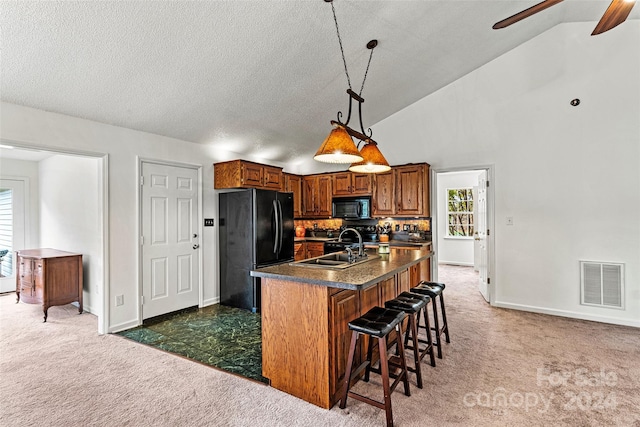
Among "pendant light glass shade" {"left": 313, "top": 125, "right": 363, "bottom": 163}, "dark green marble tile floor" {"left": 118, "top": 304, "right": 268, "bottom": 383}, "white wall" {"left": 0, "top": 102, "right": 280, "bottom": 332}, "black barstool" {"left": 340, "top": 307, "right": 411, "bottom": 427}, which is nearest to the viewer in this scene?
"black barstool" {"left": 340, "top": 307, "right": 411, "bottom": 427}

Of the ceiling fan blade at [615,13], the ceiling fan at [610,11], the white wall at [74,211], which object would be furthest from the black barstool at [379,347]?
the white wall at [74,211]

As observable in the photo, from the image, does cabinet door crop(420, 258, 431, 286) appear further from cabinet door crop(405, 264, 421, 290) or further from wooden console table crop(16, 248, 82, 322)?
wooden console table crop(16, 248, 82, 322)

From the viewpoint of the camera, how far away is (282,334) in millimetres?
2357

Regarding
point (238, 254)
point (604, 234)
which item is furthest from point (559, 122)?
point (238, 254)

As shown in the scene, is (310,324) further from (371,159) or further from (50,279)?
(50,279)

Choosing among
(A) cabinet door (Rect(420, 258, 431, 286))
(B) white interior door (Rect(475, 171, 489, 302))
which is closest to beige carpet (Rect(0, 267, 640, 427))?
(A) cabinet door (Rect(420, 258, 431, 286))

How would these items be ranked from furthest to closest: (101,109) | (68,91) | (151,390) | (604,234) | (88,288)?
1. (88,288)
2. (604,234)
3. (101,109)
4. (68,91)
5. (151,390)

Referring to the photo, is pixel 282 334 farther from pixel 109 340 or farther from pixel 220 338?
pixel 109 340

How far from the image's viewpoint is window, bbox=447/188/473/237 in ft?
26.4

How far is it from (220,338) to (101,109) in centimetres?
274

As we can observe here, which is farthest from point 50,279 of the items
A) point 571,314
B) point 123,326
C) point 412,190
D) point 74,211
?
point 571,314

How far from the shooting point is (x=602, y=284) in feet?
13.0

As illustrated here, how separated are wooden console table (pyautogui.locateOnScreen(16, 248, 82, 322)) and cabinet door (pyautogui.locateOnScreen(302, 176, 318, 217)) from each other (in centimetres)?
363

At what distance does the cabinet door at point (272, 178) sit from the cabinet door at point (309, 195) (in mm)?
1024
